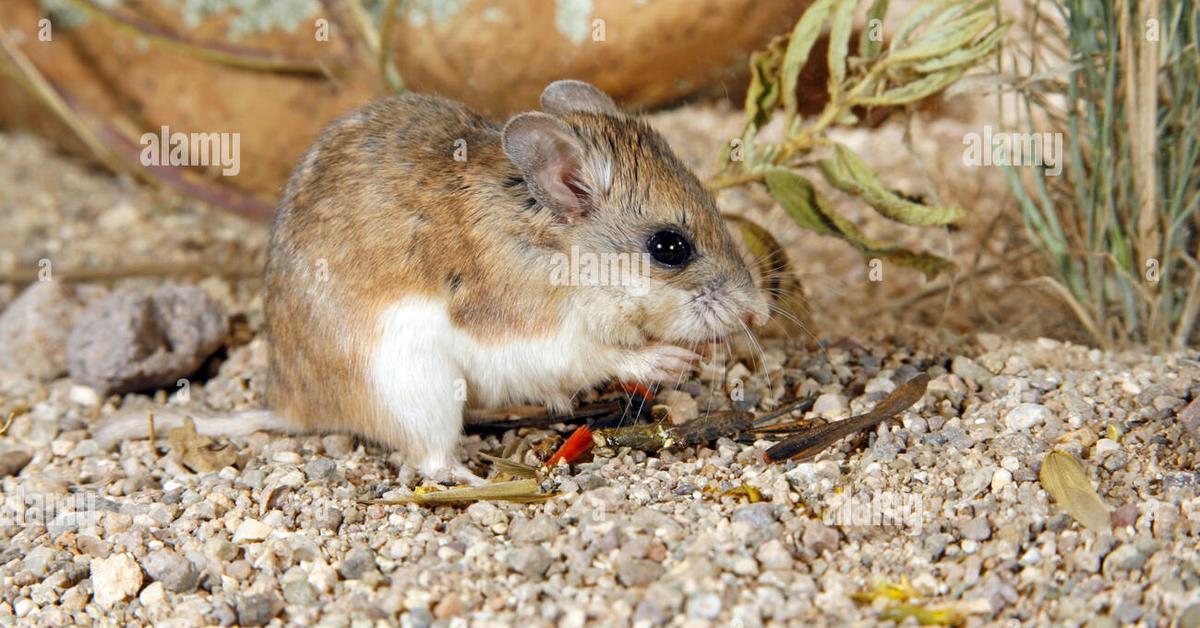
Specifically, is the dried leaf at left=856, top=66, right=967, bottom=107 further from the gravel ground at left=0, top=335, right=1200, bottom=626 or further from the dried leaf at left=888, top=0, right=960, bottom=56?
the gravel ground at left=0, top=335, right=1200, bottom=626

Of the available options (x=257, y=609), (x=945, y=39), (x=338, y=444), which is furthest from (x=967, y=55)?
(x=257, y=609)

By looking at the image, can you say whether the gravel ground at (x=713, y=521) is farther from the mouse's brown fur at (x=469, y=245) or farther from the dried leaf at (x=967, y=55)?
the dried leaf at (x=967, y=55)

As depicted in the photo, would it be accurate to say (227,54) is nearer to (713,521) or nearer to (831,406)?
(831,406)

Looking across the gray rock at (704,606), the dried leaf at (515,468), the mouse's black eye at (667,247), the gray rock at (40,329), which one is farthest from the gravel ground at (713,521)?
the mouse's black eye at (667,247)

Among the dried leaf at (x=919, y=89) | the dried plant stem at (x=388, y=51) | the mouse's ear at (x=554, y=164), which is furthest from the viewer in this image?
the dried plant stem at (x=388, y=51)

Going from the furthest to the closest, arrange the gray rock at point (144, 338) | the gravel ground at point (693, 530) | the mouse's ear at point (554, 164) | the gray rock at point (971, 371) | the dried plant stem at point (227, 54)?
the dried plant stem at point (227, 54) → the gray rock at point (144, 338) → the gray rock at point (971, 371) → the mouse's ear at point (554, 164) → the gravel ground at point (693, 530)

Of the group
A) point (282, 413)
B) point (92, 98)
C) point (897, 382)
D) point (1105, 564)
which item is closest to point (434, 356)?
point (282, 413)
